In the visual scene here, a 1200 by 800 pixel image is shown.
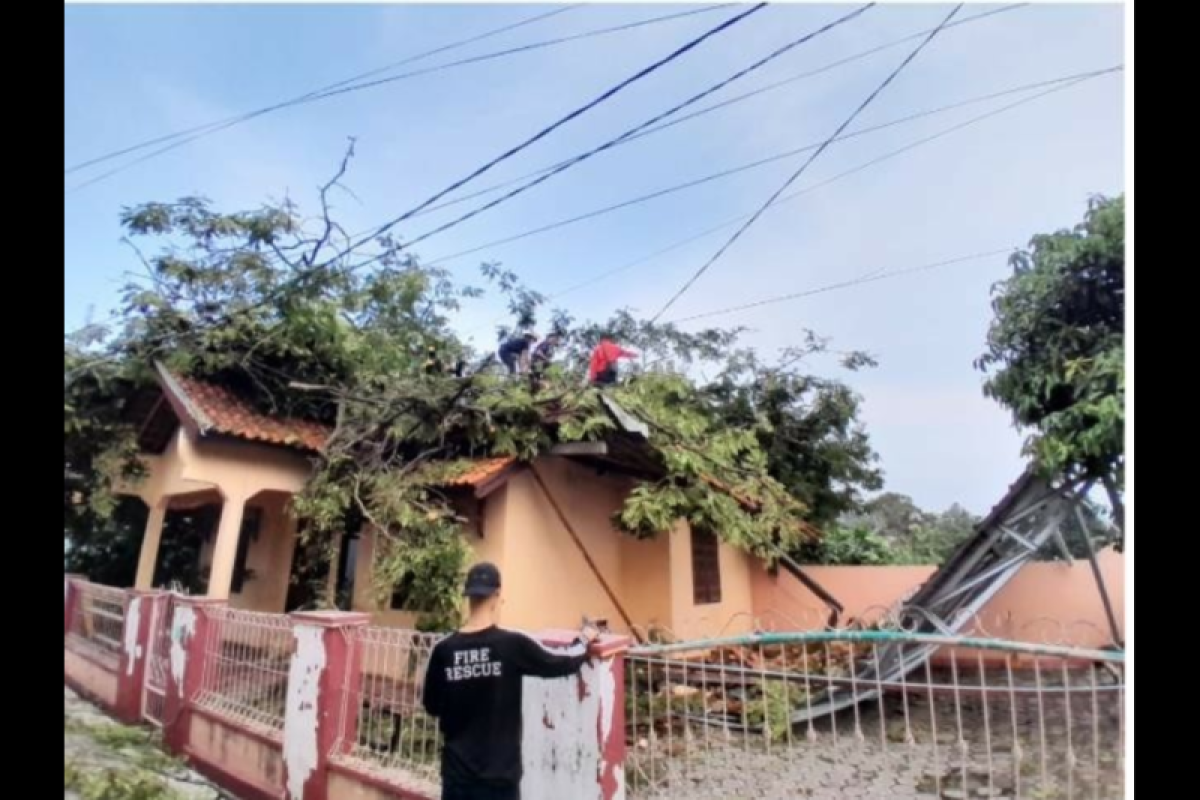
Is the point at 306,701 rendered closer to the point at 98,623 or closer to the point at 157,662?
the point at 157,662

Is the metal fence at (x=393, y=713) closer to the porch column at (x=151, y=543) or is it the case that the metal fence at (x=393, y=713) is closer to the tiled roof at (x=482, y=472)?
the tiled roof at (x=482, y=472)

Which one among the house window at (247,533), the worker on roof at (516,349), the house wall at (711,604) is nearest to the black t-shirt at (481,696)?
the house wall at (711,604)

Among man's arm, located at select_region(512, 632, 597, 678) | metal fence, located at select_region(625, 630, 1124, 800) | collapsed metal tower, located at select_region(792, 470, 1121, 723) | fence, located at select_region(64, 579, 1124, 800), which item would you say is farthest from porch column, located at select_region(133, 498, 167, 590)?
collapsed metal tower, located at select_region(792, 470, 1121, 723)

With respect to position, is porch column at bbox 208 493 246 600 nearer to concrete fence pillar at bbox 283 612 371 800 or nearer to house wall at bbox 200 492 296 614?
house wall at bbox 200 492 296 614

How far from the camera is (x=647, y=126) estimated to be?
413 centimetres

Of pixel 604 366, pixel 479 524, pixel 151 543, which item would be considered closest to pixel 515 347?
pixel 604 366

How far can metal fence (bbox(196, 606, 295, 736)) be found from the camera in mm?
3877

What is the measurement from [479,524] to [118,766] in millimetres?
2604

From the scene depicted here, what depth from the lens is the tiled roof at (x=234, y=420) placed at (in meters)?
5.65

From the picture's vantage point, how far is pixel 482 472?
520 centimetres

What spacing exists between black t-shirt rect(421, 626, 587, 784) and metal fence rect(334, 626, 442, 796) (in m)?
0.84

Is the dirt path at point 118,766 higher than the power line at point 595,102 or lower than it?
lower

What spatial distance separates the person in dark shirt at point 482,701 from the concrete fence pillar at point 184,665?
10.1 ft
